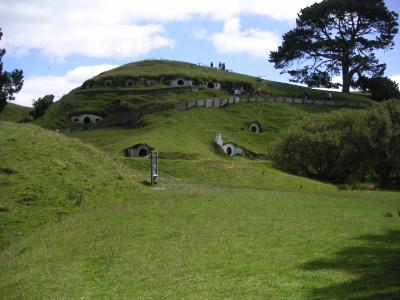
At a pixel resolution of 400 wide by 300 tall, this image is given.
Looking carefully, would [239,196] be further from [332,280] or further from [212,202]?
[332,280]

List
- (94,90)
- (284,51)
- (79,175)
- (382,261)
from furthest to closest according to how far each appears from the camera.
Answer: (284,51)
(94,90)
(79,175)
(382,261)

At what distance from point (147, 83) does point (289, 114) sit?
2924cm

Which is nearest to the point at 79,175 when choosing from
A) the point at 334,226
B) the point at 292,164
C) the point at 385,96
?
the point at 334,226

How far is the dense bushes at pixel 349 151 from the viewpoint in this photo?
53250 millimetres

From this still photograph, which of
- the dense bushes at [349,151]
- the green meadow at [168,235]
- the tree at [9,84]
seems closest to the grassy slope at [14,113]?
the tree at [9,84]

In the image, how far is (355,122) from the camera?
55.8 metres

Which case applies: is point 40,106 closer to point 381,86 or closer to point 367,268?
point 381,86

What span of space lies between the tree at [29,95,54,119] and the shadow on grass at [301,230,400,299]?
93.1m

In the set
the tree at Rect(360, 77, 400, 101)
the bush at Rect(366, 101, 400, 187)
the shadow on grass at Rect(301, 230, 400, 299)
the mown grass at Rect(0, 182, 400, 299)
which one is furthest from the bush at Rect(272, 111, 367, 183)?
the tree at Rect(360, 77, 400, 101)

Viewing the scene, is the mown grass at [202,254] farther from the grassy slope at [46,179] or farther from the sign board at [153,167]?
the sign board at [153,167]

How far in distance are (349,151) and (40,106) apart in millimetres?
68060

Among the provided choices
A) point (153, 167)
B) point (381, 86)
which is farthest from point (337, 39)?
point (153, 167)

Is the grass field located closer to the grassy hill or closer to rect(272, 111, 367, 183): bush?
rect(272, 111, 367, 183): bush

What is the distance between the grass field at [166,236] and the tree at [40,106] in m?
67.5
